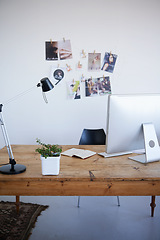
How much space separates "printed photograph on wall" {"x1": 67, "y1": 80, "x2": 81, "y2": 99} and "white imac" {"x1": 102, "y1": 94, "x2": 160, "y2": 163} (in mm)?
1759

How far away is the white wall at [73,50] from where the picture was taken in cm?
316

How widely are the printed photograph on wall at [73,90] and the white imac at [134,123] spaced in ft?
5.77

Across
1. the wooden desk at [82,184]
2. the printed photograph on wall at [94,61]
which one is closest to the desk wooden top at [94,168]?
the wooden desk at [82,184]

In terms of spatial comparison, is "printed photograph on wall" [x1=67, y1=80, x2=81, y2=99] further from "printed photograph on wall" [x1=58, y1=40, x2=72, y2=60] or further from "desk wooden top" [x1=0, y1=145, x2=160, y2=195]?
"desk wooden top" [x1=0, y1=145, x2=160, y2=195]

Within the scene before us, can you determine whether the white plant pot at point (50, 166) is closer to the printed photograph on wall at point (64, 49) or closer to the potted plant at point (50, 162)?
the potted plant at point (50, 162)

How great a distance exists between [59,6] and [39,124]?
1.63m

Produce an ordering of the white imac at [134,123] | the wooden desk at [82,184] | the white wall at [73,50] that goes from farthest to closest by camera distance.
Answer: the white wall at [73,50] → the white imac at [134,123] → the wooden desk at [82,184]

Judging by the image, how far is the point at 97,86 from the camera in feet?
10.8

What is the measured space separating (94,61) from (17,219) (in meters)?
2.19

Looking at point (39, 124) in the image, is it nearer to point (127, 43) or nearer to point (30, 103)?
point (30, 103)

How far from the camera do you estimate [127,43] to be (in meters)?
3.24

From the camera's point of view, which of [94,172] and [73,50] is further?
[73,50]

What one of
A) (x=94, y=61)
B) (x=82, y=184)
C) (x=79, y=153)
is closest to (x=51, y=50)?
(x=94, y=61)

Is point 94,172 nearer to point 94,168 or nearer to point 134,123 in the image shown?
point 94,168
